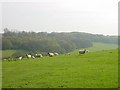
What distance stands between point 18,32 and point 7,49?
52273 mm

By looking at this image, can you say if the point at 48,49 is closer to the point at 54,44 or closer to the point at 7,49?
the point at 54,44

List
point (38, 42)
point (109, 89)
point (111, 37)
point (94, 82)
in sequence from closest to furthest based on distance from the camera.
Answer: point (109, 89), point (94, 82), point (38, 42), point (111, 37)

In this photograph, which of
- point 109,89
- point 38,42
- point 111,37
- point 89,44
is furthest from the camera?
point 111,37

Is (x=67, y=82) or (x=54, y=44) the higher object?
(x=67, y=82)

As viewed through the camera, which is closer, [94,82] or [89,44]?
[94,82]

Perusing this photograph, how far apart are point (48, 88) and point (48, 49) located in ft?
295

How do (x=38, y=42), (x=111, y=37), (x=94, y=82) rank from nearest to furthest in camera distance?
(x=94, y=82) < (x=38, y=42) < (x=111, y=37)

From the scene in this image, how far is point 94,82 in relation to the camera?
67.6ft

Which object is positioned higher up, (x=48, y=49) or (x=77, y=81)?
(x=77, y=81)

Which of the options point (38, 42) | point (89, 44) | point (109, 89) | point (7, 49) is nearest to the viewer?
point (109, 89)

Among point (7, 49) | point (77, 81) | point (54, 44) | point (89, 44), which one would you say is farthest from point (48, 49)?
point (77, 81)

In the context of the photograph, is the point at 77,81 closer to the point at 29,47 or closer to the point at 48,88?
the point at 48,88

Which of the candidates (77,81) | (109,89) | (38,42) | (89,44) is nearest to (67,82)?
(77,81)

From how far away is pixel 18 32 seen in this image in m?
158
